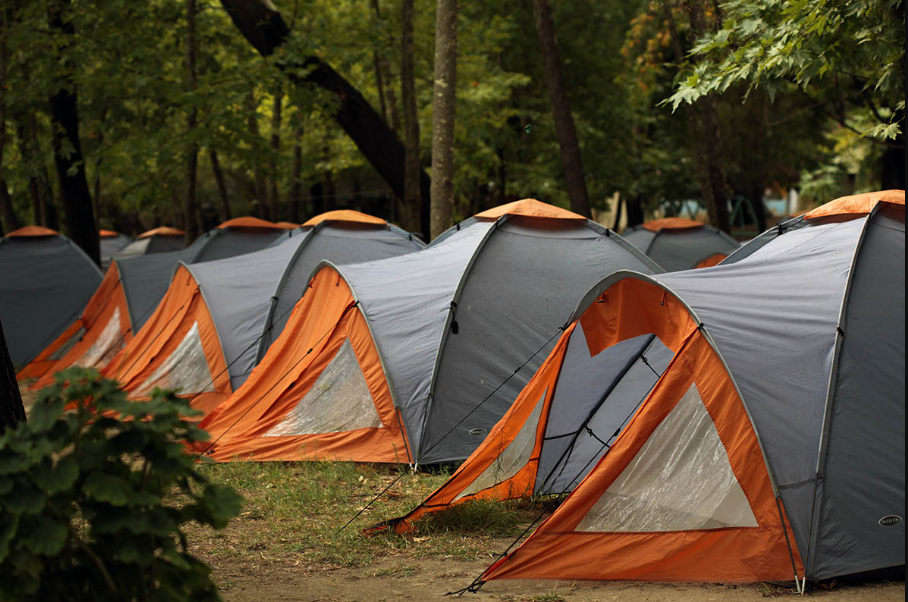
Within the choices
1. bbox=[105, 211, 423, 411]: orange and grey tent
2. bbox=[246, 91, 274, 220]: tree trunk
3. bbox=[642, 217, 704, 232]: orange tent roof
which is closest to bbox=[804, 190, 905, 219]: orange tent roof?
bbox=[105, 211, 423, 411]: orange and grey tent

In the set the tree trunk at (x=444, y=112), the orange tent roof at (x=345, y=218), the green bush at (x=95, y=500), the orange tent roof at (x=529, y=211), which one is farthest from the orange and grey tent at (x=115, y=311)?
the green bush at (x=95, y=500)

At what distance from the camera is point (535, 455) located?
6547mm

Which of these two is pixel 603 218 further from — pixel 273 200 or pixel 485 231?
pixel 485 231

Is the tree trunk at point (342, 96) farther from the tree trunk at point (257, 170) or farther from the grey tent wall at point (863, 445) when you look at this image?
the grey tent wall at point (863, 445)

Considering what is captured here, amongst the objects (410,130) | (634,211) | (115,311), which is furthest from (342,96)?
(634,211)

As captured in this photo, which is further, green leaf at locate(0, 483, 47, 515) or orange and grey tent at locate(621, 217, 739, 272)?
orange and grey tent at locate(621, 217, 739, 272)

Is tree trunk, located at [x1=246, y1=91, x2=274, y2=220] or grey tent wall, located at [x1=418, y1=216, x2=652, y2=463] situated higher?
tree trunk, located at [x1=246, y1=91, x2=274, y2=220]

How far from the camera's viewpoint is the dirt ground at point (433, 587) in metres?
4.61

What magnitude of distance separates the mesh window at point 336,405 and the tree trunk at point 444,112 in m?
4.07

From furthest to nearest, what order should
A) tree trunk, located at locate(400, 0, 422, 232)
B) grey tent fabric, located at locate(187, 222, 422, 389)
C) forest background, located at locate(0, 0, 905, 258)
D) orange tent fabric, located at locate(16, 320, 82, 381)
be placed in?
orange tent fabric, located at locate(16, 320, 82, 381) → tree trunk, located at locate(400, 0, 422, 232) → grey tent fabric, located at locate(187, 222, 422, 389) → forest background, located at locate(0, 0, 905, 258)

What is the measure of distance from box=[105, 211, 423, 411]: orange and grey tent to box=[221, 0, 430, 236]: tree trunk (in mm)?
3048

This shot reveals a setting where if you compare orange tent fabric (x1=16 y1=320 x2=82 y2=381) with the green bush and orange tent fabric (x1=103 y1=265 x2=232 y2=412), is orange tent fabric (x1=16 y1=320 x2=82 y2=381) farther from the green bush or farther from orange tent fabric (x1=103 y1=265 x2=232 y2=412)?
the green bush

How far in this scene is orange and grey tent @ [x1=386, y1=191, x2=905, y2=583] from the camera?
15.4 ft

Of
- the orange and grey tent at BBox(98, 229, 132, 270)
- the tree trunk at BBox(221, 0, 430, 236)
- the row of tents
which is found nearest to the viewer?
the row of tents
